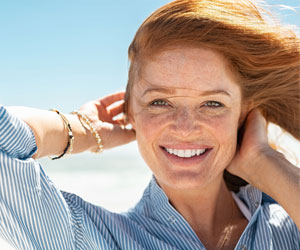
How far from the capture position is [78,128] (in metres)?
2.49

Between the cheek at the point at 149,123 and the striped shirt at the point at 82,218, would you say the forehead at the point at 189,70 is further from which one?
the striped shirt at the point at 82,218

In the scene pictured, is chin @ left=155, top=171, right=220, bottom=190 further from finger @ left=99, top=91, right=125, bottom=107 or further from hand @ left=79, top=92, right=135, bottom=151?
finger @ left=99, top=91, right=125, bottom=107

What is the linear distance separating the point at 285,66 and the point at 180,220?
1210 millimetres

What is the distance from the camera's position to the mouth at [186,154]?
2.46 meters

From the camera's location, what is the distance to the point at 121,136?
283 centimetres

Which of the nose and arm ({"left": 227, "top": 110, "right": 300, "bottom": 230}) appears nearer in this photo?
arm ({"left": 227, "top": 110, "right": 300, "bottom": 230})

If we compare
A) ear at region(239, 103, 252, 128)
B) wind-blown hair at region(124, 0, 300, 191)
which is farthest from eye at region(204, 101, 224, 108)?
ear at region(239, 103, 252, 128)

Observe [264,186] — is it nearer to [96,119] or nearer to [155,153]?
[155,153]

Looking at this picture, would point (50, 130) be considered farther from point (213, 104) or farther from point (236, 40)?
point (236, 40)

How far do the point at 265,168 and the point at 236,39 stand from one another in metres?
0.80

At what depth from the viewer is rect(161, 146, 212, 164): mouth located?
246 centimetres

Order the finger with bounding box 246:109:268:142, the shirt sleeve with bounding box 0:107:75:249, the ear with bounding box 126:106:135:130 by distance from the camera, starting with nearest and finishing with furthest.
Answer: the shirt sleeve with bounding box 0:107:75:249 < the finger with bounding box 246:109:268:142 < the ear with bounding box 126:106:135:130

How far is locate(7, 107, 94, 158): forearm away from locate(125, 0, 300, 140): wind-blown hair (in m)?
0.51

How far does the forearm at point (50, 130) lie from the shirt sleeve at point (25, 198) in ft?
0.30
